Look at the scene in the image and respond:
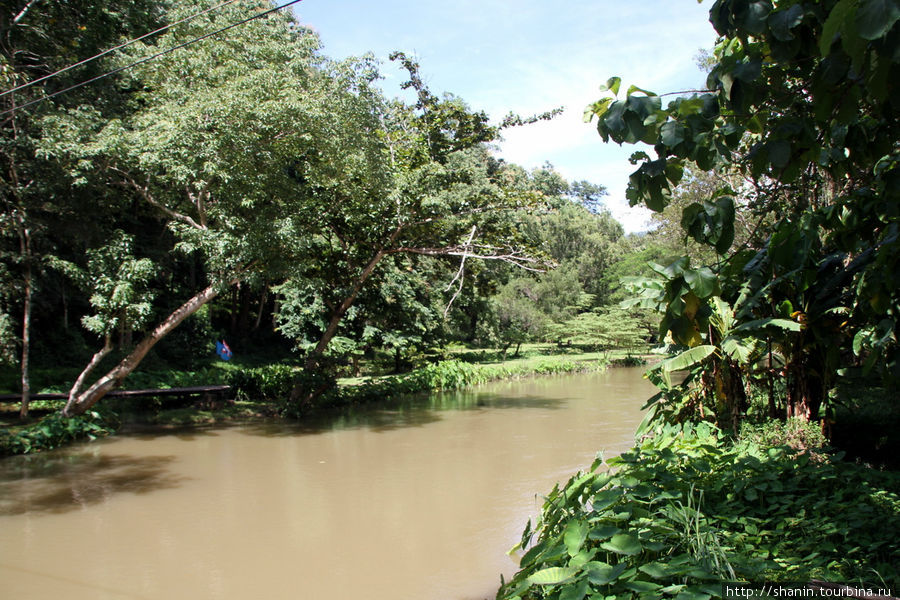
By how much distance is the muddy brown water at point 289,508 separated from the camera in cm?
541

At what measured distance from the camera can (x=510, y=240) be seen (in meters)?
15.0

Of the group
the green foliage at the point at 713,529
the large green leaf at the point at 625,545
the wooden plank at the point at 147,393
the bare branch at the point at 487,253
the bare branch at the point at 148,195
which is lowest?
the green foliage at the point at 713,529

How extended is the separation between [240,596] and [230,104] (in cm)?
815

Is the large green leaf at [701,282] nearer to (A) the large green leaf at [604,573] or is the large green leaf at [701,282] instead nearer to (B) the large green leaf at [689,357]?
(A) the large green leaf at [604,573]

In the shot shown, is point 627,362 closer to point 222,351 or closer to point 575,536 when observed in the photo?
point 222,351

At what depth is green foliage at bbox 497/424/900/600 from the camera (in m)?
2.83

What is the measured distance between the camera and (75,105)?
13.0m

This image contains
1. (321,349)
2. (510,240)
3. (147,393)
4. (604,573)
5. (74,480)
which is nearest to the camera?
(604,573)

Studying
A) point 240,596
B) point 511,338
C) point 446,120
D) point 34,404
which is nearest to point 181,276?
point 34,404

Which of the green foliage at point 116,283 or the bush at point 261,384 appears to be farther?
the bush at point 261,384

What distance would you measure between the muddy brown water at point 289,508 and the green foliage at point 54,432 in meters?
0.49

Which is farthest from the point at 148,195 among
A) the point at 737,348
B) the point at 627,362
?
the point at 627,362

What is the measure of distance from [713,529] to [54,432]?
11.8 m

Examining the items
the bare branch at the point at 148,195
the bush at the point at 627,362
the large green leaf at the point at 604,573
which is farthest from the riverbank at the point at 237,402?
the large green leaf at the point at 604,573
